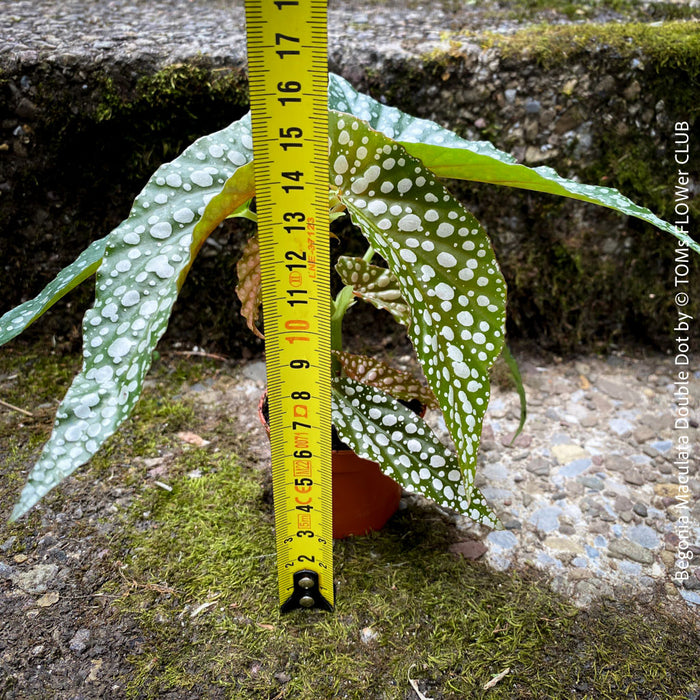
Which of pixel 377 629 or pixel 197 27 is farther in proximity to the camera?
pixel 197 27

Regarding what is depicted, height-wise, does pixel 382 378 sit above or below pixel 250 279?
below

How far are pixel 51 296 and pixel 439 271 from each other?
50 centimetres

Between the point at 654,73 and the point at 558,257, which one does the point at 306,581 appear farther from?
the point at 654,73

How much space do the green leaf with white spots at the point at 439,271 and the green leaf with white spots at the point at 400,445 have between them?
0.17m

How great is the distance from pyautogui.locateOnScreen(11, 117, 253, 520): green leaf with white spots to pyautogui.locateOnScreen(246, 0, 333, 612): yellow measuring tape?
0.25 feet

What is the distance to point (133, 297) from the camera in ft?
2.34

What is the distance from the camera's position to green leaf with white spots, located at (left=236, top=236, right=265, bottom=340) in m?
0.91

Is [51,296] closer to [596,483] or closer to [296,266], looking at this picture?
[296,266]

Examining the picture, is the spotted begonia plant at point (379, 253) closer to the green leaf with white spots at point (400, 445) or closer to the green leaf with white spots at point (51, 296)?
the green leaf with white spots at point (51, 296)

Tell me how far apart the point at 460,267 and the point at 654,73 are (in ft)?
3.38

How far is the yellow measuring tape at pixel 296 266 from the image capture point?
60 centimetres

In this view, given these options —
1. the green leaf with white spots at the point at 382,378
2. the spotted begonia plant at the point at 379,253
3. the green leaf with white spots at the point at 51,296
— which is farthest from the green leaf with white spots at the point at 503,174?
the green leaf with white spots at the point at 51,296

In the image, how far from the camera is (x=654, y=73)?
139 centimetres

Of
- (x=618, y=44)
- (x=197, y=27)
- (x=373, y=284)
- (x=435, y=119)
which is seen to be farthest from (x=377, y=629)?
(x=197, y=27)
